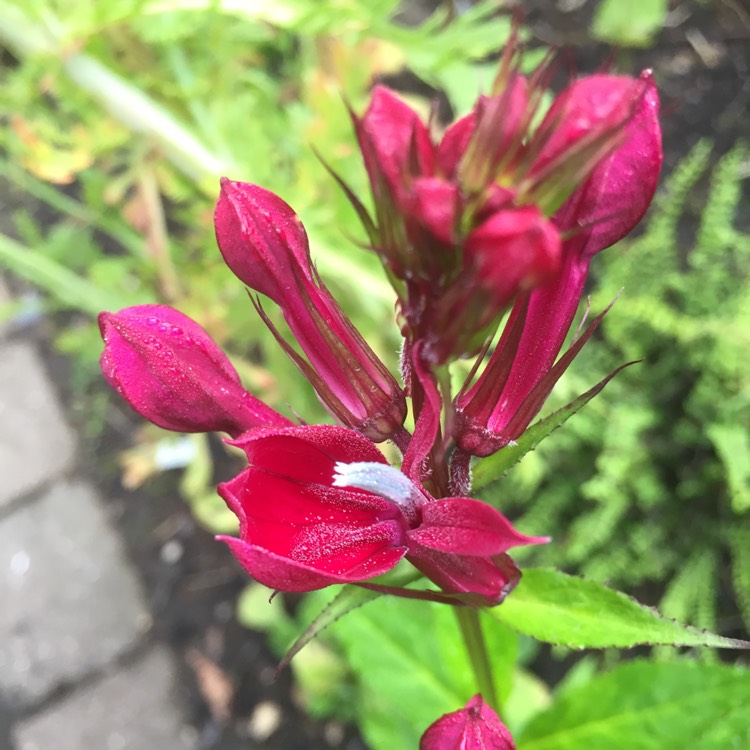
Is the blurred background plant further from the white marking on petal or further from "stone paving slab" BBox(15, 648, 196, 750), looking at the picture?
the white marking on petal

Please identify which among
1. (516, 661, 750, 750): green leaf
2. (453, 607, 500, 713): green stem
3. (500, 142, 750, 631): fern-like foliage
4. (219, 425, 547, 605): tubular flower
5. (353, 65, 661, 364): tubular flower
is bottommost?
(500, 142, 750, 631): fern-like foliage

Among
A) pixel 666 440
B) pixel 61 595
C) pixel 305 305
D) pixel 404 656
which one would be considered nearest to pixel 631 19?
pixel 666 440

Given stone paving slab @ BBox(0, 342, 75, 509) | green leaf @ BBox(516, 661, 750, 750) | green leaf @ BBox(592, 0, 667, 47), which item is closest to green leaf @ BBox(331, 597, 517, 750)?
green leaf @ BBox(516, 661, 750, 750)

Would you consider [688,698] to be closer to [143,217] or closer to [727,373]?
[727,373]

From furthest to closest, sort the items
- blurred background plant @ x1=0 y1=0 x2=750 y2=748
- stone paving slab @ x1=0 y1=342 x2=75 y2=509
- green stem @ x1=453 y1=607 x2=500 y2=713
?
stone paving slab @ x1=0 y1=342 x2=75 y2=509 < blurred background plant @ x1=0 y1=0 x2=750 y2=748 < green stem @ x1=453 y1=607 x2=500 y2=713

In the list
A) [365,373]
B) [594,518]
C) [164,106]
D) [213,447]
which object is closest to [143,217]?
[164,106]

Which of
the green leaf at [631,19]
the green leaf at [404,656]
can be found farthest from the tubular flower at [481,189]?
the green leaf at [631,19]

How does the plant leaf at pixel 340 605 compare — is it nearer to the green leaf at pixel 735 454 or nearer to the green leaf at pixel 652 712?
the green leaf at pixel 652 712
